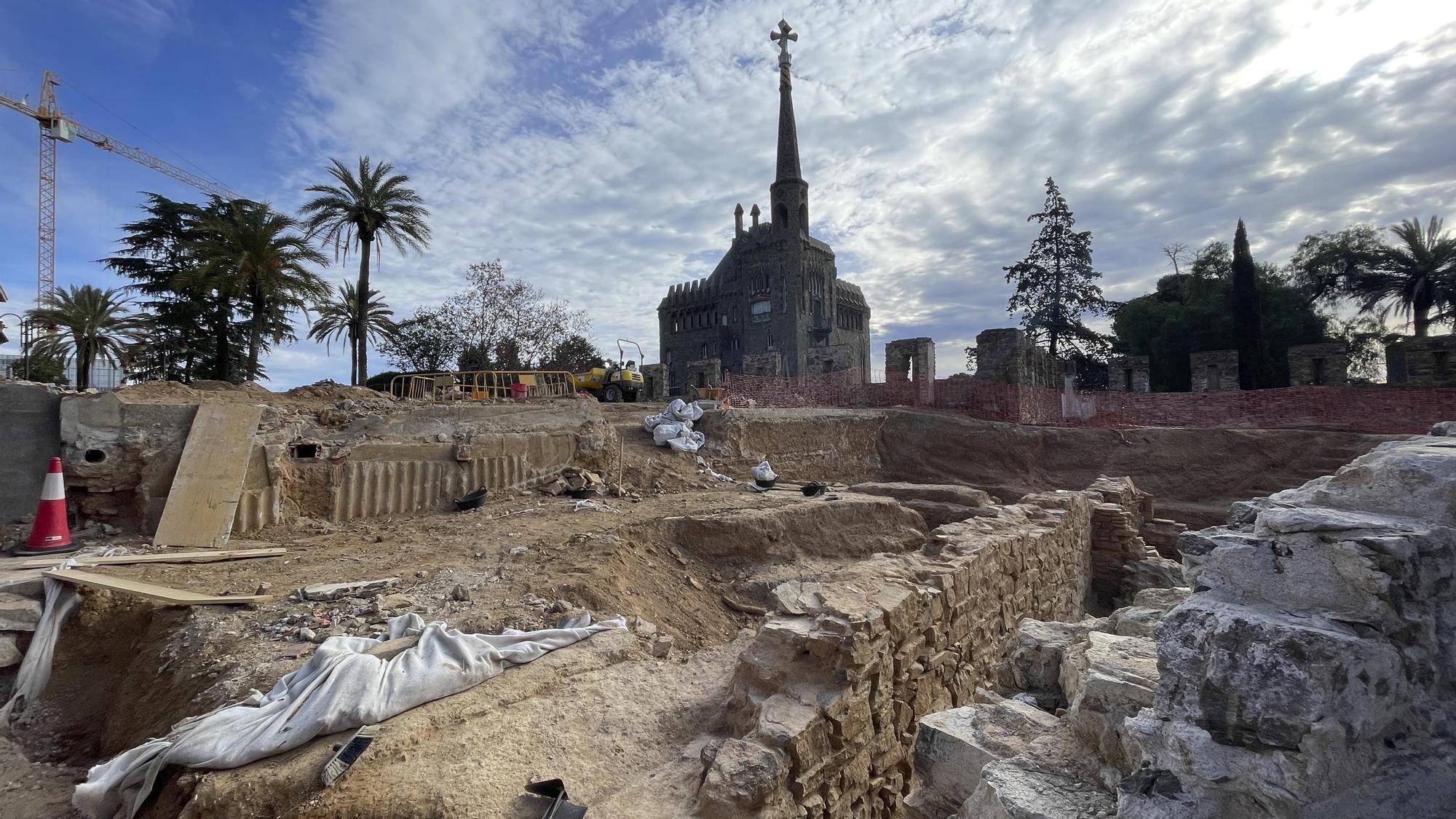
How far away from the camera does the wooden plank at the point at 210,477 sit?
689 cm

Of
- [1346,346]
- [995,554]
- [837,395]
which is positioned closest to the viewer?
[995,554]

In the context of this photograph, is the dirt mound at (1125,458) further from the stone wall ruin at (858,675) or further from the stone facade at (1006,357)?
the stone wall ruin at (858,675)

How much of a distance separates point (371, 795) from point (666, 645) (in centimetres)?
227

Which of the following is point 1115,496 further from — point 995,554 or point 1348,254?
point 1348,254

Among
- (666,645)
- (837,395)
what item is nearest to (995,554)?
(666,645)

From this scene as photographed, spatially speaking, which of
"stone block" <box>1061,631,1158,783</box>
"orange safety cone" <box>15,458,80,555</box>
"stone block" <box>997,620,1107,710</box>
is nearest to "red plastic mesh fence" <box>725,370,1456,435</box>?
"orange safety cone" <box>15,458,80,555</box>

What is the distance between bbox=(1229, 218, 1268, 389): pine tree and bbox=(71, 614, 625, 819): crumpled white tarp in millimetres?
31853

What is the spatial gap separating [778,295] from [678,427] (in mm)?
31900

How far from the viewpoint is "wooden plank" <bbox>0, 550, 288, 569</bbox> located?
5.81 meters

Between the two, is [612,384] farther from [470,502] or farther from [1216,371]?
[1216,371]

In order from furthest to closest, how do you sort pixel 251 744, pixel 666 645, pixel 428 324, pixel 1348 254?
pixel 428 324
pixel 1348 254
pixel 666 645
pixel 251 744

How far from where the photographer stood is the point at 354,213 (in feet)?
66.1

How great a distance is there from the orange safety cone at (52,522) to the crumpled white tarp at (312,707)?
4.93 meters

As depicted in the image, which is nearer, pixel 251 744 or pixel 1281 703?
pixel 1281 703
